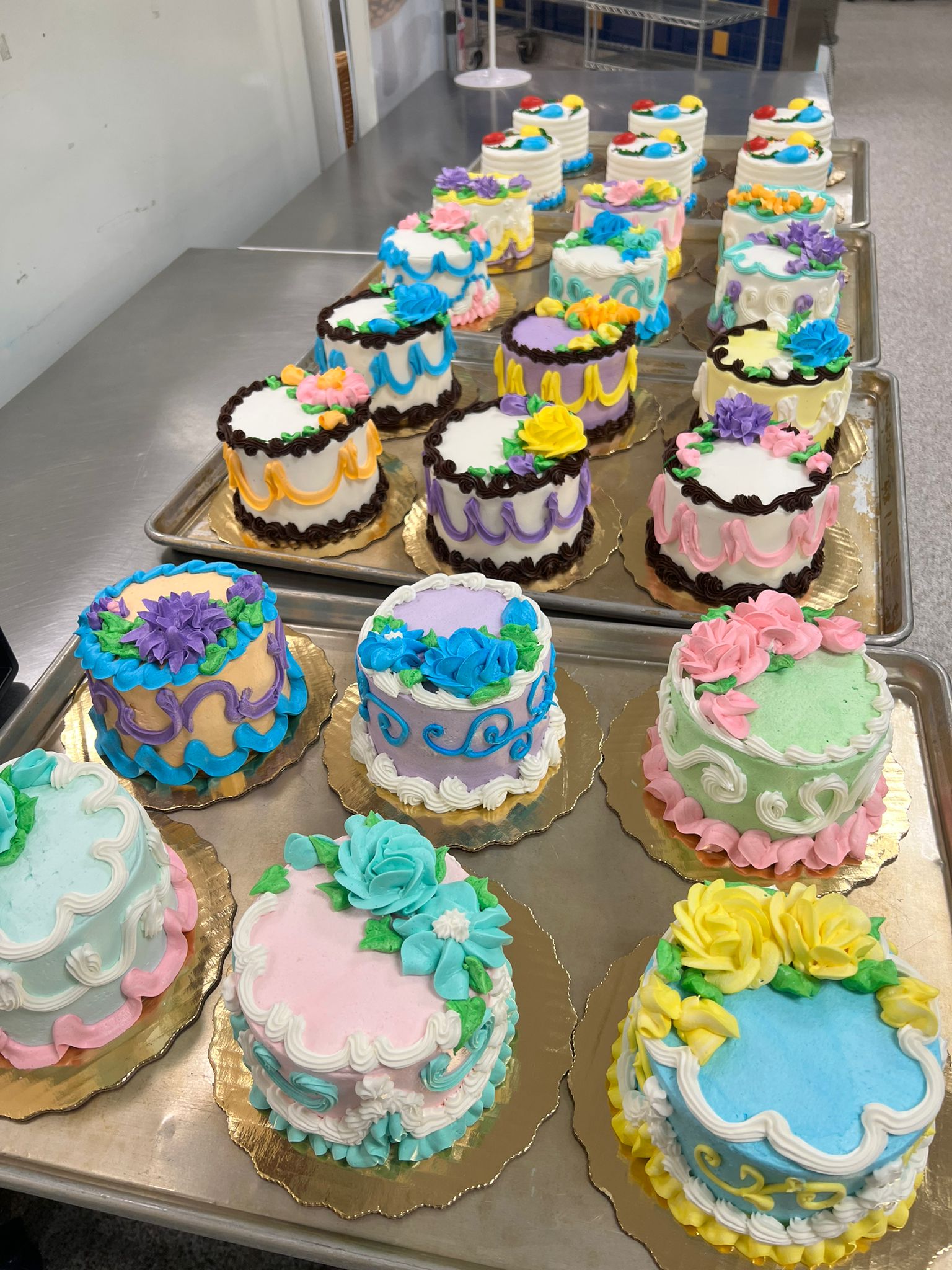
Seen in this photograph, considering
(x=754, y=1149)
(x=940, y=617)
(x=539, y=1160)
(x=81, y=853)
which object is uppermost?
(x=81, y=853)

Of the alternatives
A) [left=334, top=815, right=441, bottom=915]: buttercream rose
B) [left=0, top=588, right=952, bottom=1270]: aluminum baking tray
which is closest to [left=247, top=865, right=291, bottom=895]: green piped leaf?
[left=334, top=815, right=441, bottom=915]: buttercream rose

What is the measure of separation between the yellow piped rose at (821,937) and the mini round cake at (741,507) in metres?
1.24

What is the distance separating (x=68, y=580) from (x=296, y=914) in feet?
5.58

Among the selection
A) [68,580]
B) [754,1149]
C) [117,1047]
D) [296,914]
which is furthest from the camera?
[68,580]

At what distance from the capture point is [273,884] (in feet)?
5.82

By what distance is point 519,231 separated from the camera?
4609 mm

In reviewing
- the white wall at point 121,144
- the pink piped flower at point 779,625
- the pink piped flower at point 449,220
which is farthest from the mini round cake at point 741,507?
the white wall at point 121,144

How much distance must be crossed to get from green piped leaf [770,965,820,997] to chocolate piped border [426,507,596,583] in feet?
4.81

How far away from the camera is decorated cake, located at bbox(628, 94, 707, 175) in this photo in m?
5.32

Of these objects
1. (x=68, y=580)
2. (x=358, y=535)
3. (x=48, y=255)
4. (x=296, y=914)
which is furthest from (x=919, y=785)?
(x=48, y=255)

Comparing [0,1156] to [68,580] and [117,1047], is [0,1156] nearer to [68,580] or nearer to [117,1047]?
[117,1047]

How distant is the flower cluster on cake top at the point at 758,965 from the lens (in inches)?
61.8

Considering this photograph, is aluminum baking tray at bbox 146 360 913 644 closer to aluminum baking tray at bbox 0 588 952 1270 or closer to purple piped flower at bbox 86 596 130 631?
aluminum baking tray at bbox 0 588 952 1270

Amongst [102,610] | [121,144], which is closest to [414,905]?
[102,610]
